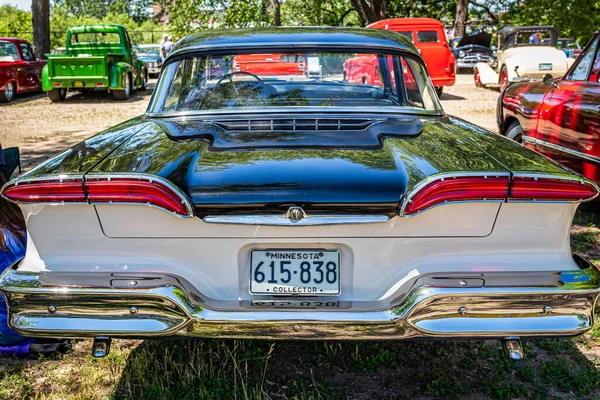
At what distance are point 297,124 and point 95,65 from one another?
42.1ft

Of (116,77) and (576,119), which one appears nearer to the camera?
(576,119)

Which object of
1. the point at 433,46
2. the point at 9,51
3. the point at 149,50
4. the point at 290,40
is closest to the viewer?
the point at 290,40

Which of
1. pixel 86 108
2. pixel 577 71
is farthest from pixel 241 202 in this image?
pixel 86 108

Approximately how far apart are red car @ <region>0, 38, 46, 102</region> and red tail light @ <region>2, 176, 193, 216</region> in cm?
1357

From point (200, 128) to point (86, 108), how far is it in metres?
12.2

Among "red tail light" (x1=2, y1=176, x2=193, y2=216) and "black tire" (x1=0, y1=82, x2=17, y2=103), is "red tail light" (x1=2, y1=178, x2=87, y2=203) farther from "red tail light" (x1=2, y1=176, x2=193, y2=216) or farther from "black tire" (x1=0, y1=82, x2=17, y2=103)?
"black tire" (x1=0, y1=82, x2=17, y2=103)

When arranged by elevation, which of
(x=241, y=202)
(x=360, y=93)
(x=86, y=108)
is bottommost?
(x=86, y=108)

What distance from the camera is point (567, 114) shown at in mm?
4988

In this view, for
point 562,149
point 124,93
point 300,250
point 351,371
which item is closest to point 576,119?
point 562,149

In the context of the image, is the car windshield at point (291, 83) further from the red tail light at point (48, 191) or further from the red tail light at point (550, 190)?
the red tail light at point (550, 190)

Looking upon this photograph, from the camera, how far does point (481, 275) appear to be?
7.25 ft

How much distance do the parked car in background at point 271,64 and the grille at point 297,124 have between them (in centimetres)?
69

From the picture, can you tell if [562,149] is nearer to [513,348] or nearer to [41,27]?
[513,348]

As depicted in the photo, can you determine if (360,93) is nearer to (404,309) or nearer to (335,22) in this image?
(404,309)
